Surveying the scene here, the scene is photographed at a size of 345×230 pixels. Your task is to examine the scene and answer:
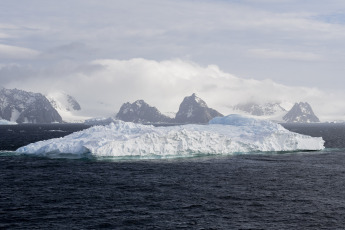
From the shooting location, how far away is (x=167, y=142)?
7350cm

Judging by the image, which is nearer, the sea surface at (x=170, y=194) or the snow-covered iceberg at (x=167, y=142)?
the sea surface at (x=170, y=194)

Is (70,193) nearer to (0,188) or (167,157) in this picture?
(0,188)

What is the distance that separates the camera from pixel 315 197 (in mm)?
42312

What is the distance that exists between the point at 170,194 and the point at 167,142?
3134 cm

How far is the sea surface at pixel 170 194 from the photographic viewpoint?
32844mm

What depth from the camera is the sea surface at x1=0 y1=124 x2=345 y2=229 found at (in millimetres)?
32844

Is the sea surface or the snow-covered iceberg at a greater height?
the snow-covered iceberg

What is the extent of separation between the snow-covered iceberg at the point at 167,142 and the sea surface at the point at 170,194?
3476 millimetres

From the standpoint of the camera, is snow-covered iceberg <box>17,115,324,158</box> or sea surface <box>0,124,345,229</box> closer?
sea surface <box>0,124,345,229</box>

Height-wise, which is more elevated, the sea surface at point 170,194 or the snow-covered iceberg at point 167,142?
the snow-covered iceberg at point 167,142

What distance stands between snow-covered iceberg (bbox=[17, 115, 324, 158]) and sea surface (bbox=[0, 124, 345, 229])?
348cm

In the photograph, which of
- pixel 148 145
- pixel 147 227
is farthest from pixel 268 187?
pixel 148 145

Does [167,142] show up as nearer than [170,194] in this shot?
No

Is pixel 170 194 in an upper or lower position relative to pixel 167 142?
lower
